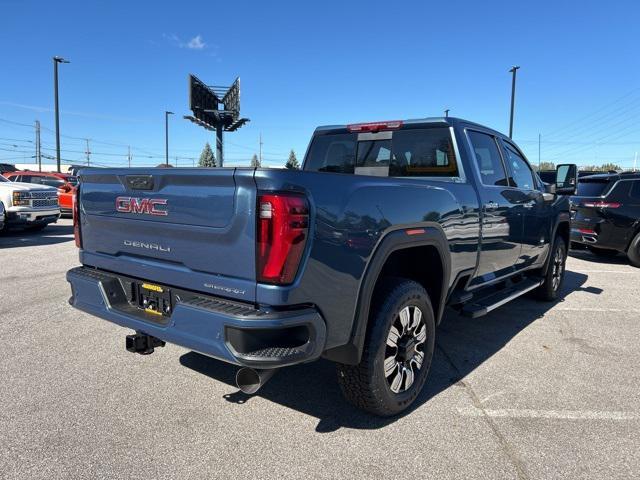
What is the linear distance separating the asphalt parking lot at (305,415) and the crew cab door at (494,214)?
2.64ft

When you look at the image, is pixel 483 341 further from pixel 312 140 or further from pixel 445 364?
pixel 312 140

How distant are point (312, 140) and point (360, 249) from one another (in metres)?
2.60

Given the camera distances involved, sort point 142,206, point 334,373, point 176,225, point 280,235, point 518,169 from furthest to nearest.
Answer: point 518,169 → point 334,373 → point 142,206 → point 176,225 → point 280,235

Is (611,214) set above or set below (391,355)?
above

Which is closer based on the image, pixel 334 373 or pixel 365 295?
pixel 365 295

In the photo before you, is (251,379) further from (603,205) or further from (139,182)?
(603,205)

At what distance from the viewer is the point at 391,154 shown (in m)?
4.20

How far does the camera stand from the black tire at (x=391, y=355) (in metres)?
2.69

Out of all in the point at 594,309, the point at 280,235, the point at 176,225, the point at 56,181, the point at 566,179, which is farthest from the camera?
the point at 56,181

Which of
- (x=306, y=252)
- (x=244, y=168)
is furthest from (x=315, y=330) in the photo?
(x=244, y=168)

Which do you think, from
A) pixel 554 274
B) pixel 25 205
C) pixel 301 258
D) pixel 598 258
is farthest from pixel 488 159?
pixel 25 205

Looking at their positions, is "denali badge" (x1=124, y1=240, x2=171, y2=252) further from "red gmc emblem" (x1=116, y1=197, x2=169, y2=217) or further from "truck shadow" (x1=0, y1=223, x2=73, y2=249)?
"truck shadow" (x1=0, y1=223, x2=73, y2=249)

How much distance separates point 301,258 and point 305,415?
1329 mm

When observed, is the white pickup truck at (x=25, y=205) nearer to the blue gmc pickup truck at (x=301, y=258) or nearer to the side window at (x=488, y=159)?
the blue gmc pickup truck at (x=301, y=258)
